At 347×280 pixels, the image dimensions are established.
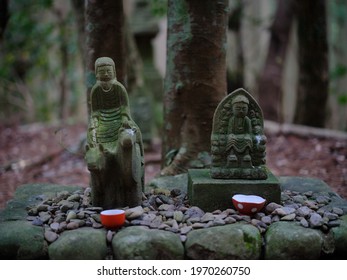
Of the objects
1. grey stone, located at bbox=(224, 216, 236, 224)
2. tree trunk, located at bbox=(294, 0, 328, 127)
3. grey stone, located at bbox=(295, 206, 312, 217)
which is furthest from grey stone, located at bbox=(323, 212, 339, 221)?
tree trunk, located at bbox=(294, 0, 328, 127)

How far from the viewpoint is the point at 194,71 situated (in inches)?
204

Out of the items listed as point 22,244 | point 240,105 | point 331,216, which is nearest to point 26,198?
point 22,244

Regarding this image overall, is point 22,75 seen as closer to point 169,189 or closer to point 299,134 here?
point 299,134

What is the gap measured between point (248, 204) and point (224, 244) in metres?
0.47

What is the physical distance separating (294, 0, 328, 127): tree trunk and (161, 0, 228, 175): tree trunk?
3.54 meters

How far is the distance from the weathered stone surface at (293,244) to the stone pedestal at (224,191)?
0.54m

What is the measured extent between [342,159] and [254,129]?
334 centimetres

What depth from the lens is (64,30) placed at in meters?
10.2

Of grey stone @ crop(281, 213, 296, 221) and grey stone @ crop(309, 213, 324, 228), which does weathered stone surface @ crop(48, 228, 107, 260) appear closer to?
grey stone @ crop(281, 213, 296, 221)

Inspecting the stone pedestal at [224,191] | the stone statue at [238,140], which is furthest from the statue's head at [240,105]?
the stone pedestal at [224,191]

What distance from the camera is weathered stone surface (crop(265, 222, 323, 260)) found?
3.27 meters

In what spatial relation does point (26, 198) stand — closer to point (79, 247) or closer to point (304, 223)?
point (79, 247)

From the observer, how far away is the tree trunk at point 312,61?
8062mm

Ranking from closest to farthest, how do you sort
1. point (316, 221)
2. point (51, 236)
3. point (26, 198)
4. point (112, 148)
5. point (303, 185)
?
point (51, 236) < point (316, 221) < point (112, 148) < point (26, 198) < point (303, 185)
